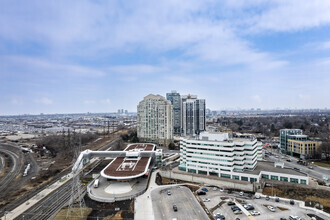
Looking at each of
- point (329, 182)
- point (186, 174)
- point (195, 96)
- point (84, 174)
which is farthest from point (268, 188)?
point (195, 96)

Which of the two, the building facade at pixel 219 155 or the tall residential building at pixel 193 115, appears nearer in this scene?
the building facade at pixel 219 155

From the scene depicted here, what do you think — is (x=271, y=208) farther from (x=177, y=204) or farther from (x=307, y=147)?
(x=307, y=147)

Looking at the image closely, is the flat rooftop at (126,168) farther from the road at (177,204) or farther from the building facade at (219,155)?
the building facade at (219,155)

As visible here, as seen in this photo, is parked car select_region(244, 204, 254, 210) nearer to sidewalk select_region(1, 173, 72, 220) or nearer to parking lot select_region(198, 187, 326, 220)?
parking lot select_region(198, 187, 326, 220)

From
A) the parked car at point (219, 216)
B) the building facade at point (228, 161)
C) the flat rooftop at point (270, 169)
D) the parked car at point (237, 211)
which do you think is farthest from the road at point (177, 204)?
the flat rooftop at point (270, 169)

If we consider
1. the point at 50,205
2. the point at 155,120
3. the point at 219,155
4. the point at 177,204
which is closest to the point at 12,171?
the point at 50,205

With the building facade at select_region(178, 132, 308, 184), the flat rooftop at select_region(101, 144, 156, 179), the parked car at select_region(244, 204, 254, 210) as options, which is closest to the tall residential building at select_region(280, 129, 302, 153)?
the building facade at select_region(178, 132, 308, 184)
